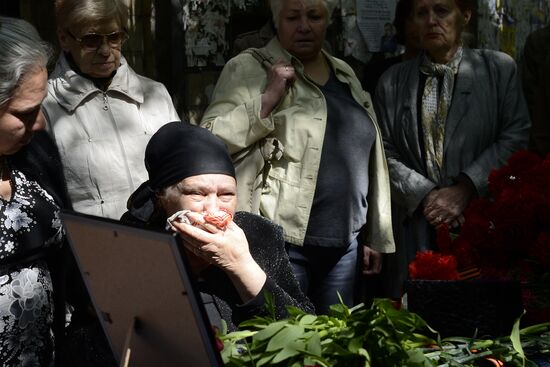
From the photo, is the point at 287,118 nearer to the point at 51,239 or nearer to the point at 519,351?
the point at 51,239

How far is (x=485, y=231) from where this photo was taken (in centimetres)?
290

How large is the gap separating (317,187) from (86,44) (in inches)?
44.6

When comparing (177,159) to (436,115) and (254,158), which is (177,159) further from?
(436,115)

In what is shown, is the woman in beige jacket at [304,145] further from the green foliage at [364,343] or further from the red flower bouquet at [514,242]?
the green foliage at [364,343]

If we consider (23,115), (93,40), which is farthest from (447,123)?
(23,115)

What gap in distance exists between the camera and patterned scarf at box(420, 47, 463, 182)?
15.8 ft

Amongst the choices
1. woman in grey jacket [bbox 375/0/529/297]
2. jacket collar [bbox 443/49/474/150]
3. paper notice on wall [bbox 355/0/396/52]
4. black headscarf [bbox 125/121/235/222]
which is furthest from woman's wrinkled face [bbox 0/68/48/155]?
paper notice on wall [bbox 355/0/396/52]

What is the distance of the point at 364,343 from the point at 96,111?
2185 mm

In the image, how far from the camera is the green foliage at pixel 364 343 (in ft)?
7.50

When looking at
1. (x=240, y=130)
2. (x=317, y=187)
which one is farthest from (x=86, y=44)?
(x=317, y=187)

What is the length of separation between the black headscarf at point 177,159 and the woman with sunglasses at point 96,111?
82 cm

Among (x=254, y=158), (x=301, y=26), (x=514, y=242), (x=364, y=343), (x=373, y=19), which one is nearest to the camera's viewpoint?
(x=364, y=343)

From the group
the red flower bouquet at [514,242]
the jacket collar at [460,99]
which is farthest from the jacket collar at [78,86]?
the red flower bouquet at [514,242]

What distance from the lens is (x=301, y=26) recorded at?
443 centimetres
